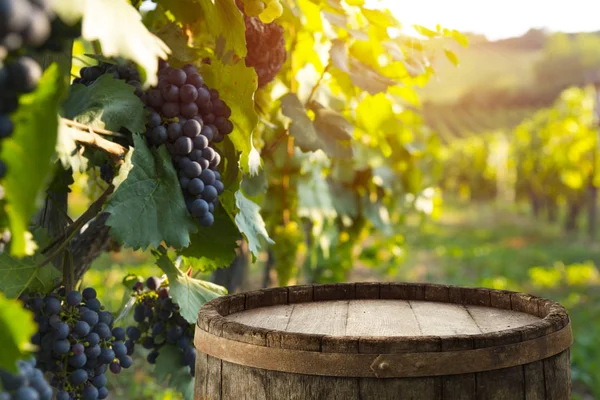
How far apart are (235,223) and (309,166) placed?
6.75ft

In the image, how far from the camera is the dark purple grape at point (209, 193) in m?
1.54

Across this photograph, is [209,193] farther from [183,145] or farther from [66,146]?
[66,146]

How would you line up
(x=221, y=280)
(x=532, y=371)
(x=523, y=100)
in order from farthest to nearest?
(x=523, y=100) < (x=221, y=280) < (x=532, y=371)

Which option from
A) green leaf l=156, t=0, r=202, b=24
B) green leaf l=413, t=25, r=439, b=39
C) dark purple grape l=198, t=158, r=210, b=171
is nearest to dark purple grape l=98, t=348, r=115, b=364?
dark purple grape l=198, t=158, r=210, b=171

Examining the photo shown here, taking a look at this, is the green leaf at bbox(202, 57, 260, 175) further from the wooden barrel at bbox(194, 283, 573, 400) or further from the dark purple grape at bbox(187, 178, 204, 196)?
the wooden barrel at bbox(194, 283, 573, 400)

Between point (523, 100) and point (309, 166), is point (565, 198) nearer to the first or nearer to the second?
point (309, 166)

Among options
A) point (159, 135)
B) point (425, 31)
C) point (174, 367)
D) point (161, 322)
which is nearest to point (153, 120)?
point (159, 135)

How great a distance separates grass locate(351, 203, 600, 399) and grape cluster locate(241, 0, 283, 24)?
12.3ft

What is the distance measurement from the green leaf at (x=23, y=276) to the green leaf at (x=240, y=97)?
504 mm

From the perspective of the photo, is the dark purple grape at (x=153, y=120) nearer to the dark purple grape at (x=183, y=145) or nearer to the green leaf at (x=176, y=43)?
the dark purple grape at (x=183, y=145)

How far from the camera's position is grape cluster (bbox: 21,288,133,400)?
144 cm

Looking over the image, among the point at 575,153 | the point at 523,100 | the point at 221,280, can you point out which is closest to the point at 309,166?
the point at 221,280

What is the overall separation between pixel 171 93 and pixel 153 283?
61 cm

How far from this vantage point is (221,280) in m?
2.92
